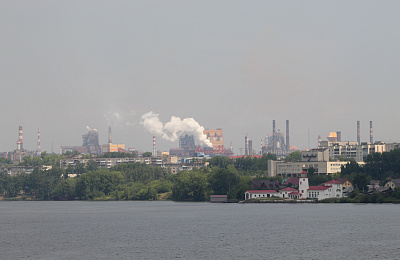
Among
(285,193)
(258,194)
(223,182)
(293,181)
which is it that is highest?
(293,181)

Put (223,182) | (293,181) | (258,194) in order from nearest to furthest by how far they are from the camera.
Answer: (258,194), (223,182), (293,181)

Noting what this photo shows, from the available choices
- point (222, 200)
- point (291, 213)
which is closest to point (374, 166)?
point (222, 200)

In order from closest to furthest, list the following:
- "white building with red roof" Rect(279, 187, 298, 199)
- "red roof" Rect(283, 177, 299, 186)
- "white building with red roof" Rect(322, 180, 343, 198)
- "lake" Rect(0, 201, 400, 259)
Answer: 1. "lake" Rect(0, 201, 400, 259)
2. "white building with red roof" Rect(322, 180, 343, 198)
3. "white building with red roof" Rect(279, 187, 298, 199)
4. "red roof" Rect(283, 177, 299, 186)

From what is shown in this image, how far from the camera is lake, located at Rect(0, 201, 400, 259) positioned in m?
72.9

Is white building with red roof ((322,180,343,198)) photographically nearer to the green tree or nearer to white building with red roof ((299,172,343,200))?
white building with red roof ((299,172,343,200))

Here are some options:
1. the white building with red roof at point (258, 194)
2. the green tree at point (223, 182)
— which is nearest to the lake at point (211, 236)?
the white building with red roof at point (258, 194)

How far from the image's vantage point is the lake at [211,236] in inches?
2869

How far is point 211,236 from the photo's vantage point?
88688 millimetres

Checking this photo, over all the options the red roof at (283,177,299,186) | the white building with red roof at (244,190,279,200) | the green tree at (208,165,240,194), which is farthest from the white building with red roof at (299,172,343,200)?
the green tree at (208,165,240,194)

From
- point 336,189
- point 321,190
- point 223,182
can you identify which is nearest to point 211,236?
point 336,189

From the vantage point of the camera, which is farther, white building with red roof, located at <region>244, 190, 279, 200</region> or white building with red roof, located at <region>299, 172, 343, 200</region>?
white building with red roof, located at <region>244, 190, 279, 200</region>

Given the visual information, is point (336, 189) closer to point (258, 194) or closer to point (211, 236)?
point (258, 194)

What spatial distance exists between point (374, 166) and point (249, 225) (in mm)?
92063

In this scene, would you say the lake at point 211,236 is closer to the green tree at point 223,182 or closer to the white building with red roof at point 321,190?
the white building with red roof at point 321,190
